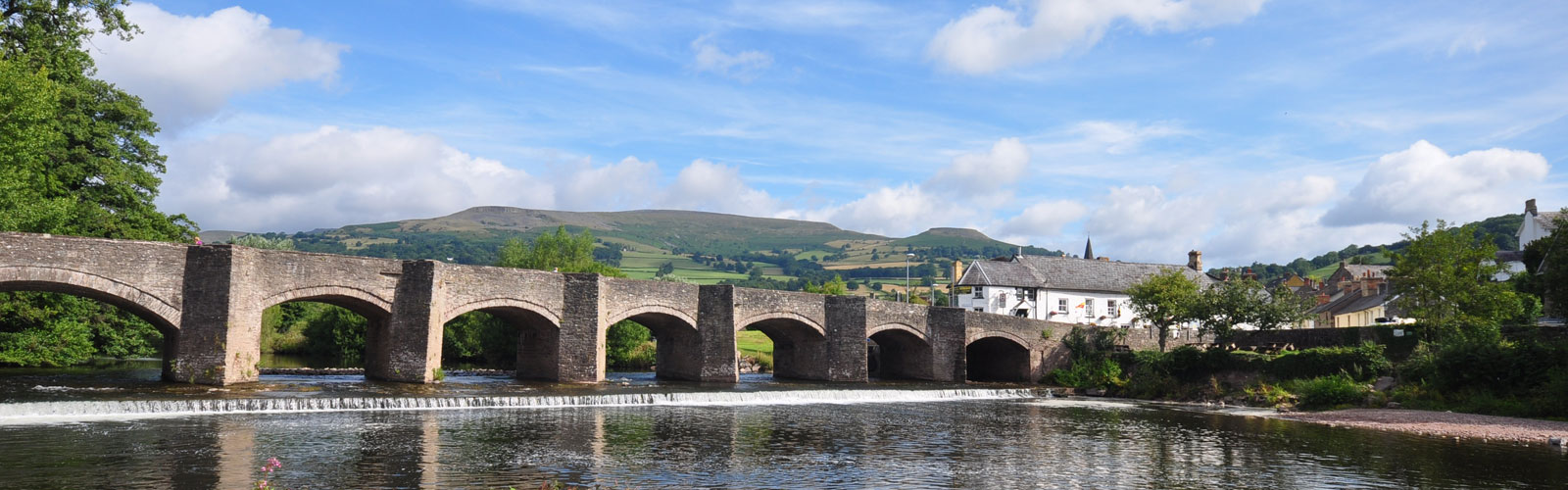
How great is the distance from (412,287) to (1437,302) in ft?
122

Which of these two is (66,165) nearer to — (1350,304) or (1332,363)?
(1332,363)

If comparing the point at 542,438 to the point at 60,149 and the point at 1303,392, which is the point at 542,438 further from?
the point at 1303,392

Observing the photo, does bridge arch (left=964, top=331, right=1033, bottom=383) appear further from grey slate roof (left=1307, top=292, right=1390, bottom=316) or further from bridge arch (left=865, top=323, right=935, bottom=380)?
Result: grey slate roof (left=1307, top=292, right=1390, bottom=316)

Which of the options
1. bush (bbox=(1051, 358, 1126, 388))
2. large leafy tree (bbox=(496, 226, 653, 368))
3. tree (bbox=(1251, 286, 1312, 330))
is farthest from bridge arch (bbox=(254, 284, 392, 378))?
tree (bbox=(1251, 286, 1312, 330))

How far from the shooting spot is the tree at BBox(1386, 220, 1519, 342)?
37562mm

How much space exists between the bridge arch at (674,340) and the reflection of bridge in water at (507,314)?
79 mm

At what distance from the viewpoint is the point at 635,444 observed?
21828 mm

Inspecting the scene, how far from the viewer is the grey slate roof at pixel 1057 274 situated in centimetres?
6862

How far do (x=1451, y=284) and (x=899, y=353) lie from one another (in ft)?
78.2

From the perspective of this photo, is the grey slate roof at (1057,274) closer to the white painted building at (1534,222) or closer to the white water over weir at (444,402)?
the white painted building at (1534,222)

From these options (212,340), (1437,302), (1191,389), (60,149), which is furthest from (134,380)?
(1437,302)

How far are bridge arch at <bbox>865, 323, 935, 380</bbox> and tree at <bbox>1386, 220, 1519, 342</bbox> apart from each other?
64.3 ft

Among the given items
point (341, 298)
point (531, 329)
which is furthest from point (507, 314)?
point (341, 298)

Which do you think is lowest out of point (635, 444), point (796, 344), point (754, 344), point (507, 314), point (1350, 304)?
point (635, 444)
